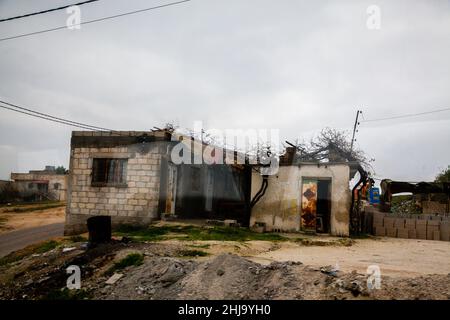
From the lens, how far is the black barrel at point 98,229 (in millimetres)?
9094

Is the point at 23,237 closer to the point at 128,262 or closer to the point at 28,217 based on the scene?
the point at 28,217

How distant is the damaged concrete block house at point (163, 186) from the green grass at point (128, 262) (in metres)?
6.28

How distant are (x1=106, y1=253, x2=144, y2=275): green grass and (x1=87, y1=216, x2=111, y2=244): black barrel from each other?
1.73 m

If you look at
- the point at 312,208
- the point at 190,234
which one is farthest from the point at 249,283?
the point at 312,208

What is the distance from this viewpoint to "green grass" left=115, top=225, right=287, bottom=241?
36.8 ft

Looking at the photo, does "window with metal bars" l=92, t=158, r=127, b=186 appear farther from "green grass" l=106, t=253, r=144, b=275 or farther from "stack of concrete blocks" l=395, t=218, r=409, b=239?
"stack of concrete blocks" l=395, t=218, r=409, b=239

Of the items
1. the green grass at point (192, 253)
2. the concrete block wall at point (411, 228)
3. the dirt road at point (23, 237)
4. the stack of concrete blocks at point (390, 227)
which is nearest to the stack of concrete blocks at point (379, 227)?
the concrete block wall at point (411, 228)

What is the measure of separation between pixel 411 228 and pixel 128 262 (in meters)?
14.5

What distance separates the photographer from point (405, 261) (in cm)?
888

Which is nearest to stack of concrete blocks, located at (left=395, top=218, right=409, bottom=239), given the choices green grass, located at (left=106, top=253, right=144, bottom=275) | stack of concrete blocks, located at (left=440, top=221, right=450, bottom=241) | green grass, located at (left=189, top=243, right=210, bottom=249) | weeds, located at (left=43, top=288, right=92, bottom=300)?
stack of concrete blocks, located at (left=440, top=221, right=450, bottom=241)

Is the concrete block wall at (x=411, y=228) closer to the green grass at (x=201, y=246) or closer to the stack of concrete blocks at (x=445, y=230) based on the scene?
the stack of concrete blocks at (x=445, y=230)
